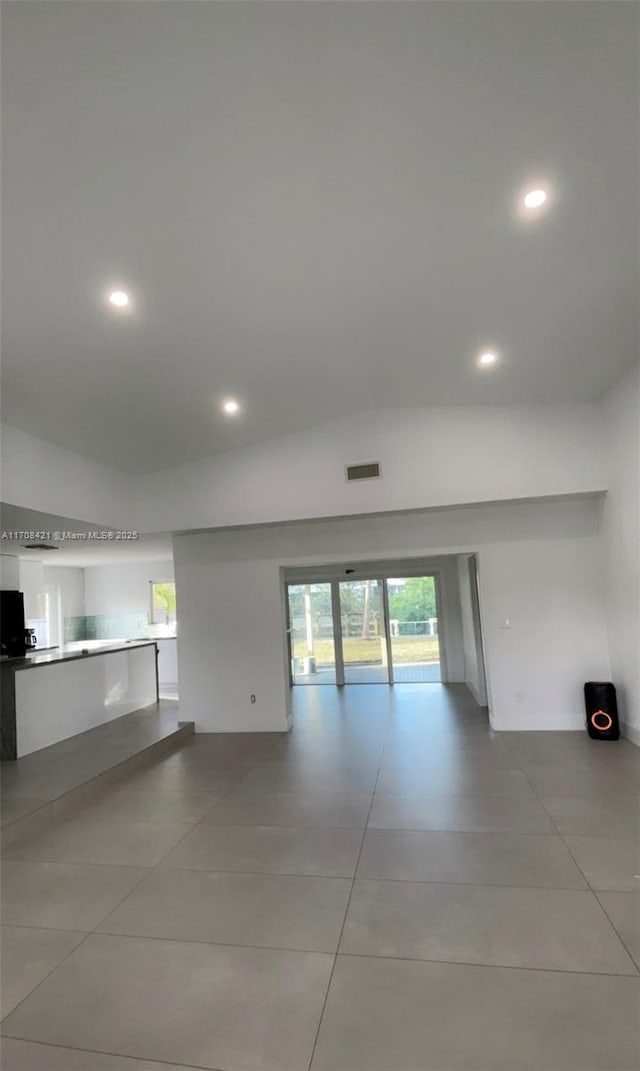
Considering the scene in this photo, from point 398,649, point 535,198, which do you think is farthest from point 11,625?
point 535,198

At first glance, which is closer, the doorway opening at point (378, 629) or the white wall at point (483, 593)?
the white wall at point (483, 593)

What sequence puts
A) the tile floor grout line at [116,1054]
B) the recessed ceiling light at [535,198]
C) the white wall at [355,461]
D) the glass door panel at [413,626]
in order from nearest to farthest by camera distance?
the tile floor grout line at [116,1054] < the recessed ceiling light at [535,198] < the white wall at [355,461] < the glass door panel at [413,626]

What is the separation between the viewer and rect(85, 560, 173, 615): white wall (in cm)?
1103

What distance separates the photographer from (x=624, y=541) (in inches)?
207

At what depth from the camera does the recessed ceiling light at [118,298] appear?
3336mm

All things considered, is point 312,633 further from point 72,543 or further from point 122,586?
point 72,543

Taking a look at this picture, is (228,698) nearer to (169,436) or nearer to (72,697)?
(72,697)

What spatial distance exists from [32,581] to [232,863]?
292 inches

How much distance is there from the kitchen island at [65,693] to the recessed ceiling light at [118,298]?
3.89 metres

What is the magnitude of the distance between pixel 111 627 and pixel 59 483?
6.82 m

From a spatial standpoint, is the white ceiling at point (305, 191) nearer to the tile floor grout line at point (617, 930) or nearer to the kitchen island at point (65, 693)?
the kitchen island at point (65, 693)

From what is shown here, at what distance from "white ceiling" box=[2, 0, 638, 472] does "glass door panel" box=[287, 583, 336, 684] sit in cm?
610

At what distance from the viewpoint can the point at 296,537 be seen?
6.89 m

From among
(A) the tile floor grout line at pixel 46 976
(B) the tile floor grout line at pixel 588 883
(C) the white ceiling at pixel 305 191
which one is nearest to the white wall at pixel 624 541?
(C) the white ceiling at pixel 305 191
